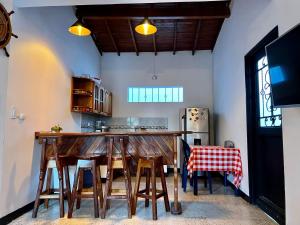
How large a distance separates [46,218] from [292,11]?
3559mm

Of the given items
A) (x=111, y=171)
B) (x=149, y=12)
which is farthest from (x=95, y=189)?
(x=149, y=12)

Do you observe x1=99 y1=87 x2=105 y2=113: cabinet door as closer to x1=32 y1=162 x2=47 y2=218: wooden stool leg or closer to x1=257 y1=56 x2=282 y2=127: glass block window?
x1=32 y1=162 x2=47 y2=218: wooden stool leg

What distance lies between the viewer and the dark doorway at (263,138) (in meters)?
2.92

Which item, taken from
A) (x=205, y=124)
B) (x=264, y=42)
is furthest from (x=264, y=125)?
(x=205, y=124)

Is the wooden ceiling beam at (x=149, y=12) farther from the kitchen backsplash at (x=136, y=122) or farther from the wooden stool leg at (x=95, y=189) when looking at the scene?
the wooden stool leg at (x=95, y=189)

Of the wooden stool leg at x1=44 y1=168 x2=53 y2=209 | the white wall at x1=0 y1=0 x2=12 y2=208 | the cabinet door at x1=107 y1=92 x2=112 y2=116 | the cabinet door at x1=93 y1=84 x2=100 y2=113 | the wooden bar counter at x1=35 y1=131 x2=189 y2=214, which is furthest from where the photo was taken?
the cabinet door at x1=107 y1=92 x2=112 y2=116

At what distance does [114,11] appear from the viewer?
5012 mm

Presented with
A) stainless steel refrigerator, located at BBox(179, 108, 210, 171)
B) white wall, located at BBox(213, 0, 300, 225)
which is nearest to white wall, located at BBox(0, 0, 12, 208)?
white wall, located at BBox(213, 0, 300, 225)

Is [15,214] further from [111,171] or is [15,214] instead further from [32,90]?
[32,90]

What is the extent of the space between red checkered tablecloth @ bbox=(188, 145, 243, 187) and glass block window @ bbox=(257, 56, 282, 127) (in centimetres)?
84

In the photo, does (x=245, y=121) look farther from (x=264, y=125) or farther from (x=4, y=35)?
(x=4, y=35)

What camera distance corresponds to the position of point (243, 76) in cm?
387

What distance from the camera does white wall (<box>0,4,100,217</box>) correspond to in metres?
2.89

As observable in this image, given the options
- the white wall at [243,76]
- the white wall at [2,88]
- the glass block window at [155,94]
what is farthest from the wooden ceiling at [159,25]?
the white wall at [2,88]
